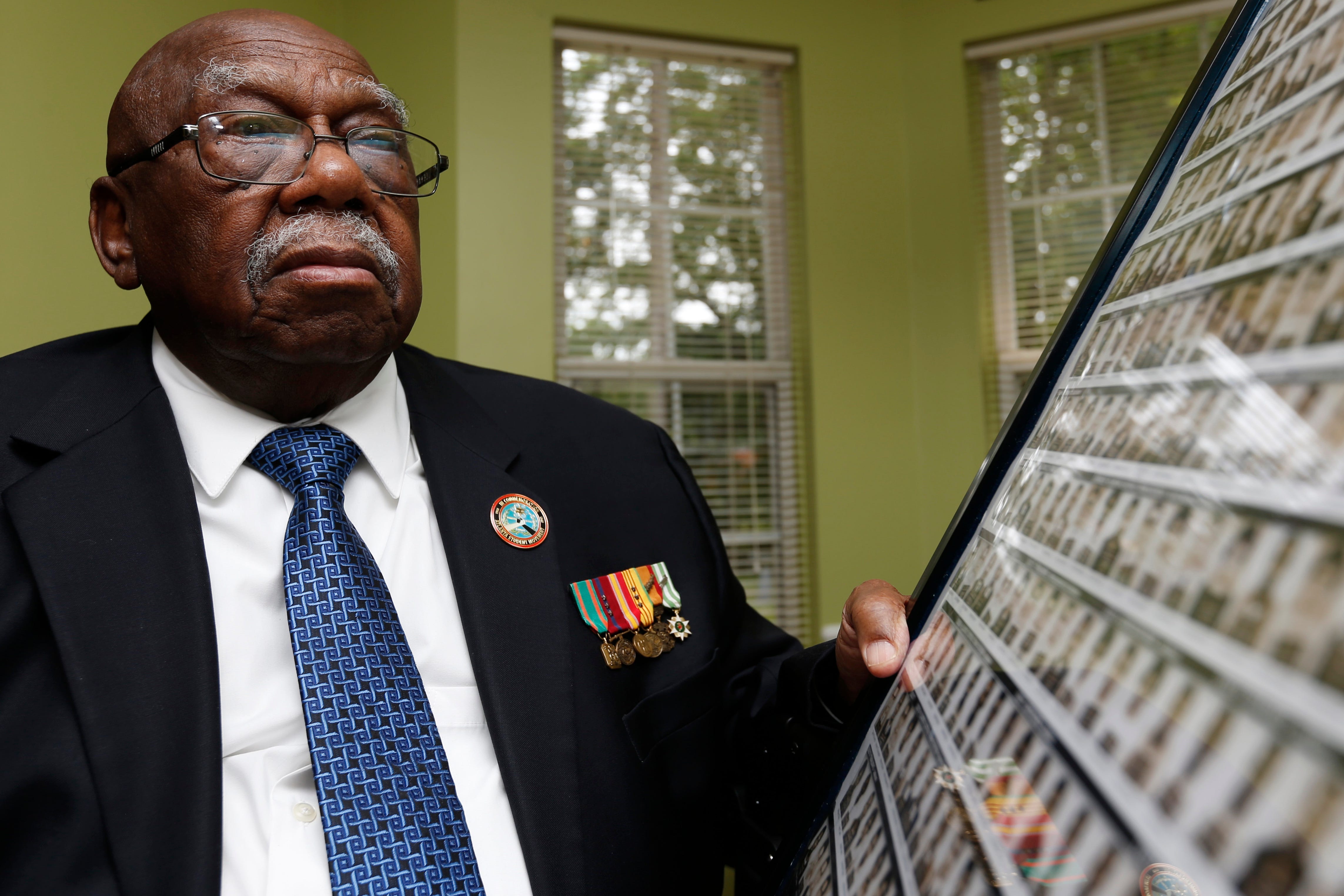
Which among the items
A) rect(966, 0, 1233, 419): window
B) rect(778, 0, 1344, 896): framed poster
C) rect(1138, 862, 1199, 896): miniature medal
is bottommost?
rect(1138, 862, 1199, 896): miniature medal

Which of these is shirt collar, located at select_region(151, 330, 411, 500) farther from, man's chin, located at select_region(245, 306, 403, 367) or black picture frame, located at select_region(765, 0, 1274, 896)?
black picture frame, located at select_region(765, 0, 1274, 896)

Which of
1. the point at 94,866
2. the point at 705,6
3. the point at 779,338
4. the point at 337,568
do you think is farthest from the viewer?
the point at 779,338

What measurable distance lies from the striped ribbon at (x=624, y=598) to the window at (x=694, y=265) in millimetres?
2061

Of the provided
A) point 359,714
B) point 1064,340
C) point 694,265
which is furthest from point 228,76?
point 694,265

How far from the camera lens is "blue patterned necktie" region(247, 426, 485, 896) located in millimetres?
645

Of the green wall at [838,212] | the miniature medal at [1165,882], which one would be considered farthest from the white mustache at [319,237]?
the green wall at [838,212]

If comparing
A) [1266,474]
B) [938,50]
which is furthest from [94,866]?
[938,50]

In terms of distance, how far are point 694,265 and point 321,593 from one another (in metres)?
2.57

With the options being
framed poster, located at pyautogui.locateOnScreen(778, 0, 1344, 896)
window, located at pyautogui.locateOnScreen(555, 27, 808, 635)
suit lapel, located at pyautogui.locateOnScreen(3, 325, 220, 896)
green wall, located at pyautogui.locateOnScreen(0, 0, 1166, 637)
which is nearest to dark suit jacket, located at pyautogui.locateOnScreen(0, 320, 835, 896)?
suit lapel, located at pyautogui.locateOnScreen(3, 325, 220, 896)

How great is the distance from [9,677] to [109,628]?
0.08m

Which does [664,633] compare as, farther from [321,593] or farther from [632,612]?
[321,593]

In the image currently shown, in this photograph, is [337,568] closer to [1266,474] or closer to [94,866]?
[94,866]

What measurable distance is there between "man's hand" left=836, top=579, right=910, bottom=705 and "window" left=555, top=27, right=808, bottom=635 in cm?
236

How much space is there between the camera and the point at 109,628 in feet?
2.27
